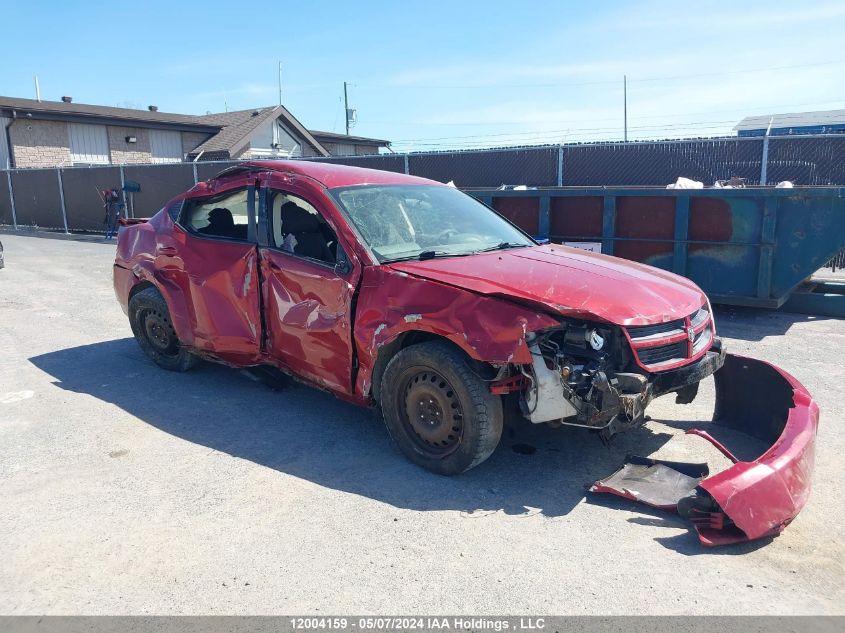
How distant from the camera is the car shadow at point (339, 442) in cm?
405

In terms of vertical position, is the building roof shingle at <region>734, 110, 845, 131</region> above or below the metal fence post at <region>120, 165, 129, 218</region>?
above

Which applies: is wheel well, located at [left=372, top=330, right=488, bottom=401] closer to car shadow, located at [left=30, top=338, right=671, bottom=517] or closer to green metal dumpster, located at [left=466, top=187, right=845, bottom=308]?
car shadow, located at [left=30, top=338, right=671, bottom=517]

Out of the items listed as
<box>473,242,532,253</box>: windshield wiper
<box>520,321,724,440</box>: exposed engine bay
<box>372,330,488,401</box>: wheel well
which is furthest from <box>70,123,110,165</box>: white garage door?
<box>520,321,724,440</box>: exposed engine bay

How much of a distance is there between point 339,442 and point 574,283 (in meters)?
1.98

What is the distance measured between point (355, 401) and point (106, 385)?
2747mm

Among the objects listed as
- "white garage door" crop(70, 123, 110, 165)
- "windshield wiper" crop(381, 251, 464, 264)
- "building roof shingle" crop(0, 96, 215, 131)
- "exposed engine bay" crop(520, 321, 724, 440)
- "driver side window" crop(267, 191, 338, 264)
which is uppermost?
"building roof shingle" crop(0, 96, 215, 131)

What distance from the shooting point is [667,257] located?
905 centimetres

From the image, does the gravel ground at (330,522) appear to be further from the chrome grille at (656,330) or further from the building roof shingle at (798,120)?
the building roof shingle at (798,120)

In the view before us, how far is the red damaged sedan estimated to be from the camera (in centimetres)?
377

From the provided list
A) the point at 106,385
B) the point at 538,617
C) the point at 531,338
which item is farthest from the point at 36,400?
the point at 538,617

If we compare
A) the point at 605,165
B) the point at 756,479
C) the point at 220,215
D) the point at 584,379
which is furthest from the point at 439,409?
the point at 605,165

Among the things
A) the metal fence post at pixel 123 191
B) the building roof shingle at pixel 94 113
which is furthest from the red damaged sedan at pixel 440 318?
the building roof shingle at pixel 94 113

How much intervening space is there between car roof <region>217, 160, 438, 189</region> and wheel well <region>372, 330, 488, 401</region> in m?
1.34

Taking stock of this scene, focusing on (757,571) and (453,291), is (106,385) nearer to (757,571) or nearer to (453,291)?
(453,291)
